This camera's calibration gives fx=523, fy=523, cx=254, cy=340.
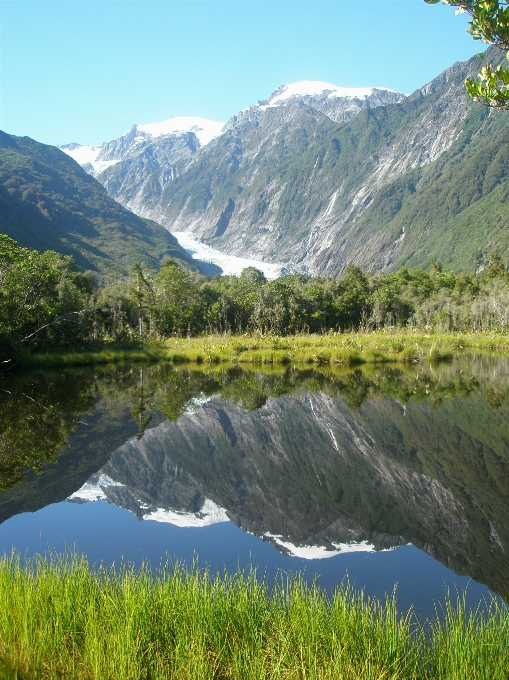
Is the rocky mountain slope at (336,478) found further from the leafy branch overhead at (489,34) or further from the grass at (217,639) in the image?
the leafy branch overhead at (489,34)

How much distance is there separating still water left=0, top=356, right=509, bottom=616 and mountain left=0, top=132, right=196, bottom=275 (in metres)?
92.3

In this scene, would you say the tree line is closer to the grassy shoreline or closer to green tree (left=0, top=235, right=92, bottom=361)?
green tree (left=0, top=235, right=92, bottom=361)

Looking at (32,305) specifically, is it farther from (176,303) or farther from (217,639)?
(217,639)

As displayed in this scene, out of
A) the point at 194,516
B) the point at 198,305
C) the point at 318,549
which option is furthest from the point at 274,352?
the point at 318,549

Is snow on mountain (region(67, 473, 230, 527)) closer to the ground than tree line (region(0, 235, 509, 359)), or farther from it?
closer to the ground

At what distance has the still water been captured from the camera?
5617mm

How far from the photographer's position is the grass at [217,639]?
9.66 ft

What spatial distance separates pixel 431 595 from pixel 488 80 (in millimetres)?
4276

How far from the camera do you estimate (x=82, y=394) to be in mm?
16312

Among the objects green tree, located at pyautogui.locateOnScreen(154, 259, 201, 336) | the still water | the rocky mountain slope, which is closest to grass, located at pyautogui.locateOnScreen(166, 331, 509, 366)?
green tree, located at pyautogui.locateOnScreen(154, 259, 201, 336)

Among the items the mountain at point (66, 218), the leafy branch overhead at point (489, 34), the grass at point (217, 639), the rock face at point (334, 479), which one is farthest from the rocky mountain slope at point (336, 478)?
the mountain at point (66, 218)

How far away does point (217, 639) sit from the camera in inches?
129

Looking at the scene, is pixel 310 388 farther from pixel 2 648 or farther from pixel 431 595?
pixel 2 648

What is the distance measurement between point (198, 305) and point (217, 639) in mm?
39590
